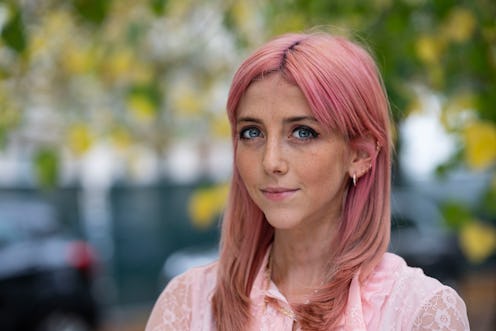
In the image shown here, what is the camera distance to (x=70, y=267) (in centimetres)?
759

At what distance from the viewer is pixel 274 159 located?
1.57m

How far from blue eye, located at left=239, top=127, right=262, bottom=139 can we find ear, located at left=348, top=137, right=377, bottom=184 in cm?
18

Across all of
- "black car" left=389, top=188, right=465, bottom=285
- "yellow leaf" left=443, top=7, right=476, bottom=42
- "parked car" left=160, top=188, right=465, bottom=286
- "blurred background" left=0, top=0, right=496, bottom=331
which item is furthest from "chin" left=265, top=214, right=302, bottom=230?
"black car" left=389, top=188, right=465, bottom=285

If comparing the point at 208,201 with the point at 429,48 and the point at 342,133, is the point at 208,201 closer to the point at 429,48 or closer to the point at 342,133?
the point at 429,48

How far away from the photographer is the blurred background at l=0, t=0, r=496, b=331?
313 cm

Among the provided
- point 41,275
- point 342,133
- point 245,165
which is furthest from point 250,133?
point 41,275

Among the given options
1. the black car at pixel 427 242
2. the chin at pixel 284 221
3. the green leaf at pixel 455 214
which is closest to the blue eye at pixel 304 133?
the chin at pixel 284 221

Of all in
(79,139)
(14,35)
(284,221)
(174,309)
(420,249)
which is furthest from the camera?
(420,249)

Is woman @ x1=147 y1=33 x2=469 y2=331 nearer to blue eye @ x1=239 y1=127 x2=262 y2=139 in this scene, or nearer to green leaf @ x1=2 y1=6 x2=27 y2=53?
blue eye @ x1=239 y1=127 x2=262 y2=139

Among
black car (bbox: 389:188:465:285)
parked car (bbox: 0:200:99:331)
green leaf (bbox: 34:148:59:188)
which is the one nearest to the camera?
green leaf (bbox: 34:148:59:188)

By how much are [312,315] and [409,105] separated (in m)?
1.46

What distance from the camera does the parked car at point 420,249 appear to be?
32.0 feet

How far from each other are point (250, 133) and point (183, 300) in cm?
38

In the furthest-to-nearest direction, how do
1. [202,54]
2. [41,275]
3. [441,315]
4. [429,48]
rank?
[41,275]
[202,54]
[429,48]
[441,315]
